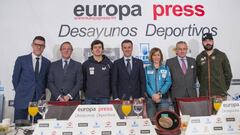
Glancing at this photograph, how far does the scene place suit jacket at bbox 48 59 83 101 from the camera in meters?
3.56

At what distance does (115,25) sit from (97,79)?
1195 millimetres

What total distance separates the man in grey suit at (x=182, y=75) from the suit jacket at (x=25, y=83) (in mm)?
1913

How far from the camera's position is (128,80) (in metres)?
3.61

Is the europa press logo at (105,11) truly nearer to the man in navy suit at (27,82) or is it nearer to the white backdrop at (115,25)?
the white backdrop at (115,25)

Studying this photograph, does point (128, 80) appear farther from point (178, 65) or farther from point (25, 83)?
point (25, 83)

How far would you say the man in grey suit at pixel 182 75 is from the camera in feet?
12.2

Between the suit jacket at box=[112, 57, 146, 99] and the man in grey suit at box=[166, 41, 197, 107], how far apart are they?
18.9 inches

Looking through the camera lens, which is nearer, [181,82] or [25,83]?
[25,83]

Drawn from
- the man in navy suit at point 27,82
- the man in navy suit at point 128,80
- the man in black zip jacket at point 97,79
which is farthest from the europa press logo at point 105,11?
the man in navy suit at point 27,82

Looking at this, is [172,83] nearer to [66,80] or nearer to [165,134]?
[66,80]

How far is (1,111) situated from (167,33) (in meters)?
2.98

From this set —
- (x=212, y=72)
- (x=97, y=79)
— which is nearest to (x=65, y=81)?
(x=97, y=79)

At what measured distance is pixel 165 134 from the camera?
1.66 meters

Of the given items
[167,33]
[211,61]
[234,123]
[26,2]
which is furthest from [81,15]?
[234,123]
